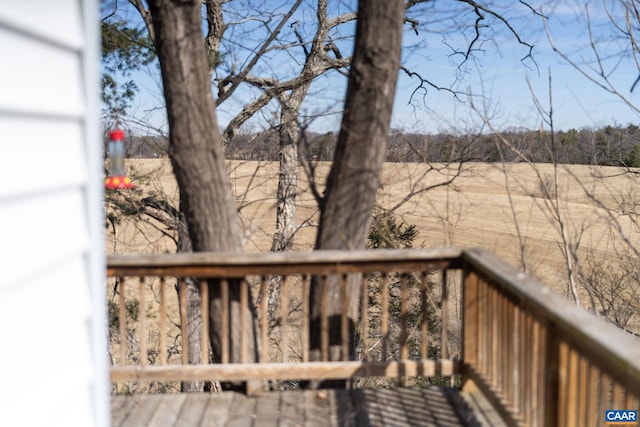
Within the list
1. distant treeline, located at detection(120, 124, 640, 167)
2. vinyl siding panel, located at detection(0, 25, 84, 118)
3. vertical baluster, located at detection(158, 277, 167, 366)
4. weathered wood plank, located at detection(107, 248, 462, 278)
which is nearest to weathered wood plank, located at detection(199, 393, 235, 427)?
vertical baluster, located at detection(158, 277, 167, 366)

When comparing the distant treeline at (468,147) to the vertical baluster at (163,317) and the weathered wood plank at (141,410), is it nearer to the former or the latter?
the vertical baluster at (163,317)

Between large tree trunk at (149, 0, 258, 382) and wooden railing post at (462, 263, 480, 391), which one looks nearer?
wooden railing post at (462, 263, 480, 391)

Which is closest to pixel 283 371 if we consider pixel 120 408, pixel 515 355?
pixel 120 408

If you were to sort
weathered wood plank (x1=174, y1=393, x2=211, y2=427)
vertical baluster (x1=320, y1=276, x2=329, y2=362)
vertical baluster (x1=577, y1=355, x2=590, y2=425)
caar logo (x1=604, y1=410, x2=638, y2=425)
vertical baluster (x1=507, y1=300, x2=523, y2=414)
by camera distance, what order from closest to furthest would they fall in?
vertical baluster (x1=577, y1=355, x2=590, y2=425)
caar logo (x1=604, y1=410, x2=638, y2=425)
vertical baluster (x1=507, y1=300, x2=523, y2=414)
weathered wood plank (x1=174, y1=393, x2=211, y2=427)
vertical baluster (x1=320, y1=276, x2=329, y2=362)

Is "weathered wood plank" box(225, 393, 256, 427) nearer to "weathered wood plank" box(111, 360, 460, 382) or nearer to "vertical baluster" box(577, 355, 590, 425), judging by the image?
"weathered wood plank" box(111, 360, 460, 382)

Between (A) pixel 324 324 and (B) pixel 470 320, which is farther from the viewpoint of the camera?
(A) pixel 324 324

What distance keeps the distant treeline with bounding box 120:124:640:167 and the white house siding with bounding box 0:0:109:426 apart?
11.6ft

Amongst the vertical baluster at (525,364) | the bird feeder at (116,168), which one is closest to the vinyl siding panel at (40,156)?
the bird feeder at (116,168)

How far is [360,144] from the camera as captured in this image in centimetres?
394

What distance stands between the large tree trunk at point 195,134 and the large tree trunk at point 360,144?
616 millimetres

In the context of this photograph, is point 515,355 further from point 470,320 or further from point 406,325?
point 406,325

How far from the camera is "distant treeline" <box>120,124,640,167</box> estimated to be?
21.5ft

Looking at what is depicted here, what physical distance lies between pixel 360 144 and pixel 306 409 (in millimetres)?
1648

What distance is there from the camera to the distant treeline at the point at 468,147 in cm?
655
